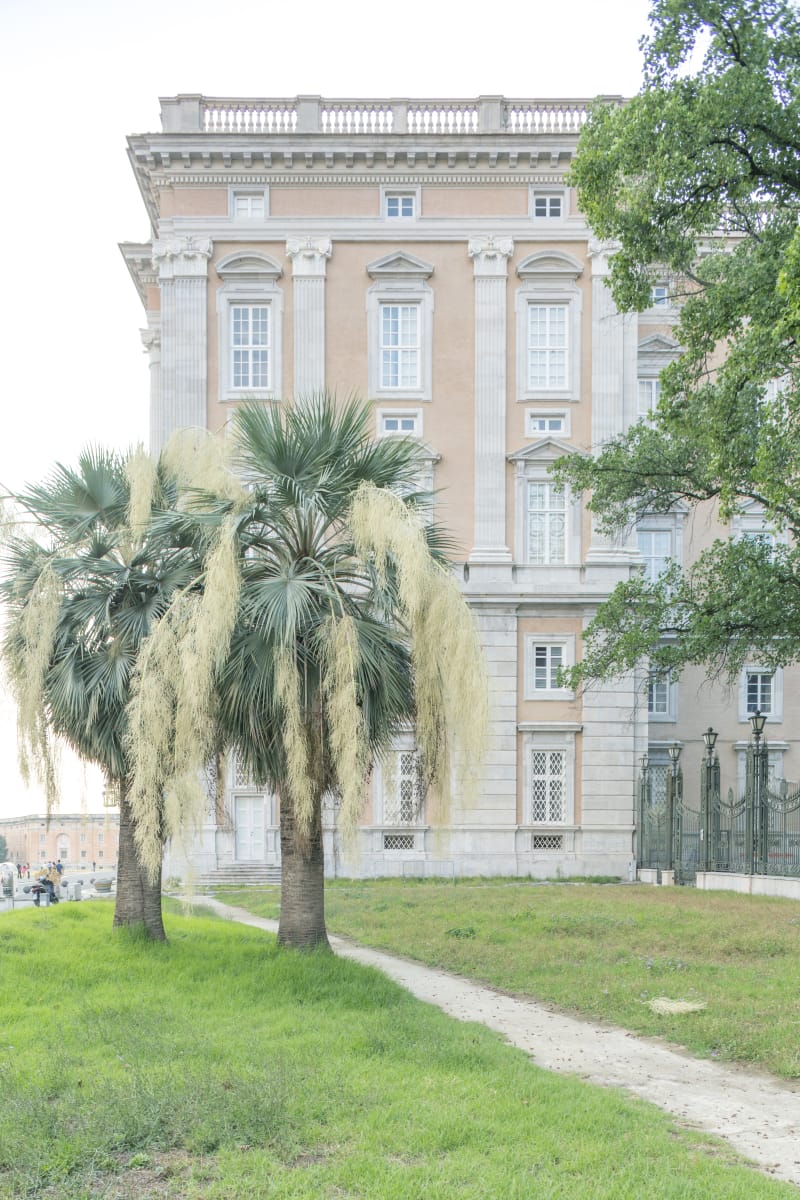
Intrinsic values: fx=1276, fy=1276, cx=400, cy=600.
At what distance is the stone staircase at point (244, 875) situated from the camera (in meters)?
40.7

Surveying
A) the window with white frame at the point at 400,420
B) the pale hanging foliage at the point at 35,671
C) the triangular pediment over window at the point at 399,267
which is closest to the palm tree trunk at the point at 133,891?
the pale hanging foliage at the point at 35,671

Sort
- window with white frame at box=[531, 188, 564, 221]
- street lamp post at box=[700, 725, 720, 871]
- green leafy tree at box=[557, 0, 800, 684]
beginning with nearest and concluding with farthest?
green leafy tree at box=[557, 0, 800, 684]
street lamp post at box=[700, 725, 720, 871]
window with white frame at box=[531, 188, 564, 221]

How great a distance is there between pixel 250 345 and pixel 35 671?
90.2ft

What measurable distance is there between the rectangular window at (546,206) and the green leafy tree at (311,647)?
29.1 metres

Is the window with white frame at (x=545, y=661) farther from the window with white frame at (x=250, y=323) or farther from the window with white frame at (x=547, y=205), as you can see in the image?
the window with white frame at (x=547, y=205)

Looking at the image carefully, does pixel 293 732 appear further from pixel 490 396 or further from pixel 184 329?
pixel 184 329

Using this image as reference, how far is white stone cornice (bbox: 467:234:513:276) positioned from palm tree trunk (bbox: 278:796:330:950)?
30337 millimetres

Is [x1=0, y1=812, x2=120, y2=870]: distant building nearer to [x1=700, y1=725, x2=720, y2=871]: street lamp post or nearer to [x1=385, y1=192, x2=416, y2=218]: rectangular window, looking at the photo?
[x1=385, y1=192, x2=416, y2=218]: rectangular window

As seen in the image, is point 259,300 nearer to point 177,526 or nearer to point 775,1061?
point 177,526

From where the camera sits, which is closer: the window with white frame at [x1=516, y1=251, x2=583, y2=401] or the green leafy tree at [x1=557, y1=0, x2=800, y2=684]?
the green leafy tree at [x1=557, y1=0, x2=800, y2=684]

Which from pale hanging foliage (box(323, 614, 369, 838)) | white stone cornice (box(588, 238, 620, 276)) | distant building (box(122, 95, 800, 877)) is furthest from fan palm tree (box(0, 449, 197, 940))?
white stone cornice (box(588, 238, 620, 276))

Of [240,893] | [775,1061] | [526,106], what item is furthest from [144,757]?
[526,106]

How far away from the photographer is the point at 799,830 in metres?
26.8

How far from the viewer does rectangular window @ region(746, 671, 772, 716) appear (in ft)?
155
